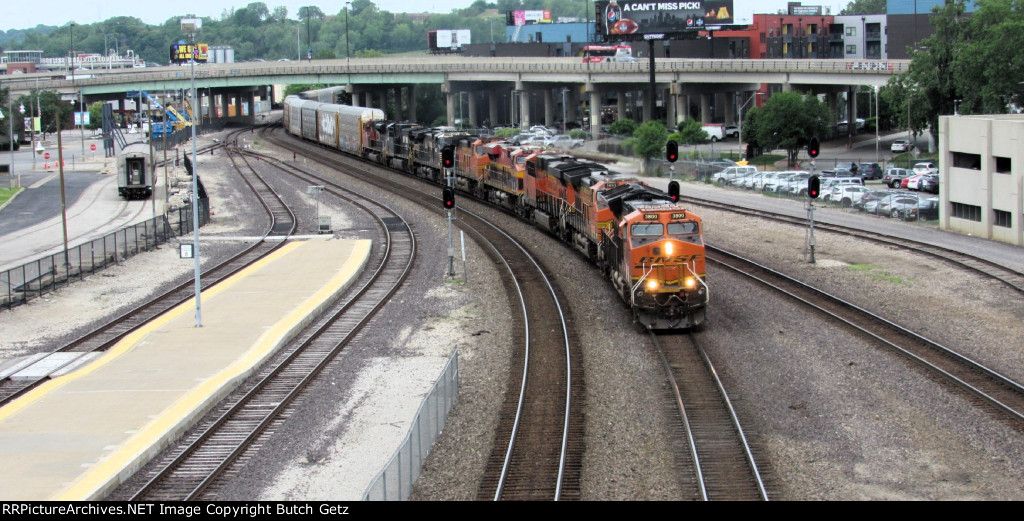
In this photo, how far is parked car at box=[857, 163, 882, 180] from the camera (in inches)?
2852

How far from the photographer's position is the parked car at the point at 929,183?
62219mm

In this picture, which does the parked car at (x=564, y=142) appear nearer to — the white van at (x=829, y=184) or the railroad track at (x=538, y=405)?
the white van at (x=829, y=184)

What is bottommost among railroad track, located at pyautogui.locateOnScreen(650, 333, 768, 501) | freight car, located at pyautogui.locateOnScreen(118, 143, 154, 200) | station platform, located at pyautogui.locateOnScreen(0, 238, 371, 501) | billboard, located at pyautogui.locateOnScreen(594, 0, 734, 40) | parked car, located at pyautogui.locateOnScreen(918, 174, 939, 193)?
railroad track, located at pyautogui.locateOnScreen(650, 333, 768, 501)

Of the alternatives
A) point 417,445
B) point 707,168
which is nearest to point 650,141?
point 707,168

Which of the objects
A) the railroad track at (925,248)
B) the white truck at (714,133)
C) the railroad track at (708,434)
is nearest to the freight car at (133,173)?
the railroad track at (925,248)

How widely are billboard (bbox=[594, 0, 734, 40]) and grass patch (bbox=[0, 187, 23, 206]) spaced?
56.0 meters

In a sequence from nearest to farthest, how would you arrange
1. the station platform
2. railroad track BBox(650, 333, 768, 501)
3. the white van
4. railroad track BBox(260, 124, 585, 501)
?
railroad track BBox(650, 333, 768, 501) < railroad track BBox(260, 124, 585, 501) < the station platform < the white van

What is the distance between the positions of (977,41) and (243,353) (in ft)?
226

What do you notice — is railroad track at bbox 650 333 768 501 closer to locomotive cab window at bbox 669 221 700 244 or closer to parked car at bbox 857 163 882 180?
locomotive cab window at bbox 669 221 700 244

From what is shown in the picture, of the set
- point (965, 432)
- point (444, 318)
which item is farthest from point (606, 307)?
point (965, 432)

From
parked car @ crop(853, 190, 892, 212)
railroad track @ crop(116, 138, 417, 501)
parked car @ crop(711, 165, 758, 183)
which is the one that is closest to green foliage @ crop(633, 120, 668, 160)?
parked car @ crop(711, 165, 758, 183)

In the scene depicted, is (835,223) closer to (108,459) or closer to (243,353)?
(243,353)

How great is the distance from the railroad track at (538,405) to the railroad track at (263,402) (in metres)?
4.62

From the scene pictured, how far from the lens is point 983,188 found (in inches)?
1722
